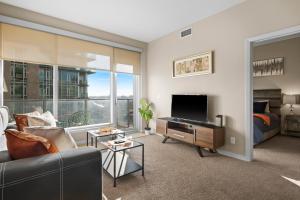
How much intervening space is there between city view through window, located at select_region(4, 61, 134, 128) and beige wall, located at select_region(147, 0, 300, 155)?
5.75 ft

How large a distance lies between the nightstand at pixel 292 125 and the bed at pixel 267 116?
→ 0.17m

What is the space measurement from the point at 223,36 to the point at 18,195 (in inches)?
140

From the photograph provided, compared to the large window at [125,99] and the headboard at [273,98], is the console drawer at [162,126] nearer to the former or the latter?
the large window at [125,99]

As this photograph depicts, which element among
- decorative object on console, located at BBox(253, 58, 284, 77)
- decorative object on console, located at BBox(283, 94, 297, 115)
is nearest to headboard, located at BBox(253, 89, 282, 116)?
decorative object on console, located at BBox(283, 94, 297, 115)

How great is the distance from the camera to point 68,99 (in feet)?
12.4

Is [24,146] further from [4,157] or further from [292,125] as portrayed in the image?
[292,125]

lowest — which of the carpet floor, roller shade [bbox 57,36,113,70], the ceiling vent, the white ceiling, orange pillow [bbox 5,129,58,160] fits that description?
the carpet floor

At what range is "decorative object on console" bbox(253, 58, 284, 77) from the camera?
488 cm

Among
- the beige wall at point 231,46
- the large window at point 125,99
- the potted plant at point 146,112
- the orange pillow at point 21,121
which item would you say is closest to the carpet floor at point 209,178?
the beige wall at point 231,46

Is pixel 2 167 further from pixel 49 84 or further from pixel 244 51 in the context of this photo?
pixel 244 51

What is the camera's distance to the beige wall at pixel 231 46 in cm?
251

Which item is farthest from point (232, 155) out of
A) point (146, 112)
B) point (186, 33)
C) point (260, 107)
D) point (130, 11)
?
point (130, 11)

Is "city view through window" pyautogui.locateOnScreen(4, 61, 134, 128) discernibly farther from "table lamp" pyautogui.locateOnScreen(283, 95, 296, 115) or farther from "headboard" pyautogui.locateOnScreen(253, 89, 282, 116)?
"table lamp" pyautogui.locateOnScreen(283, 95, 296, 115)

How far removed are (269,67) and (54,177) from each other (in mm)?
6119
